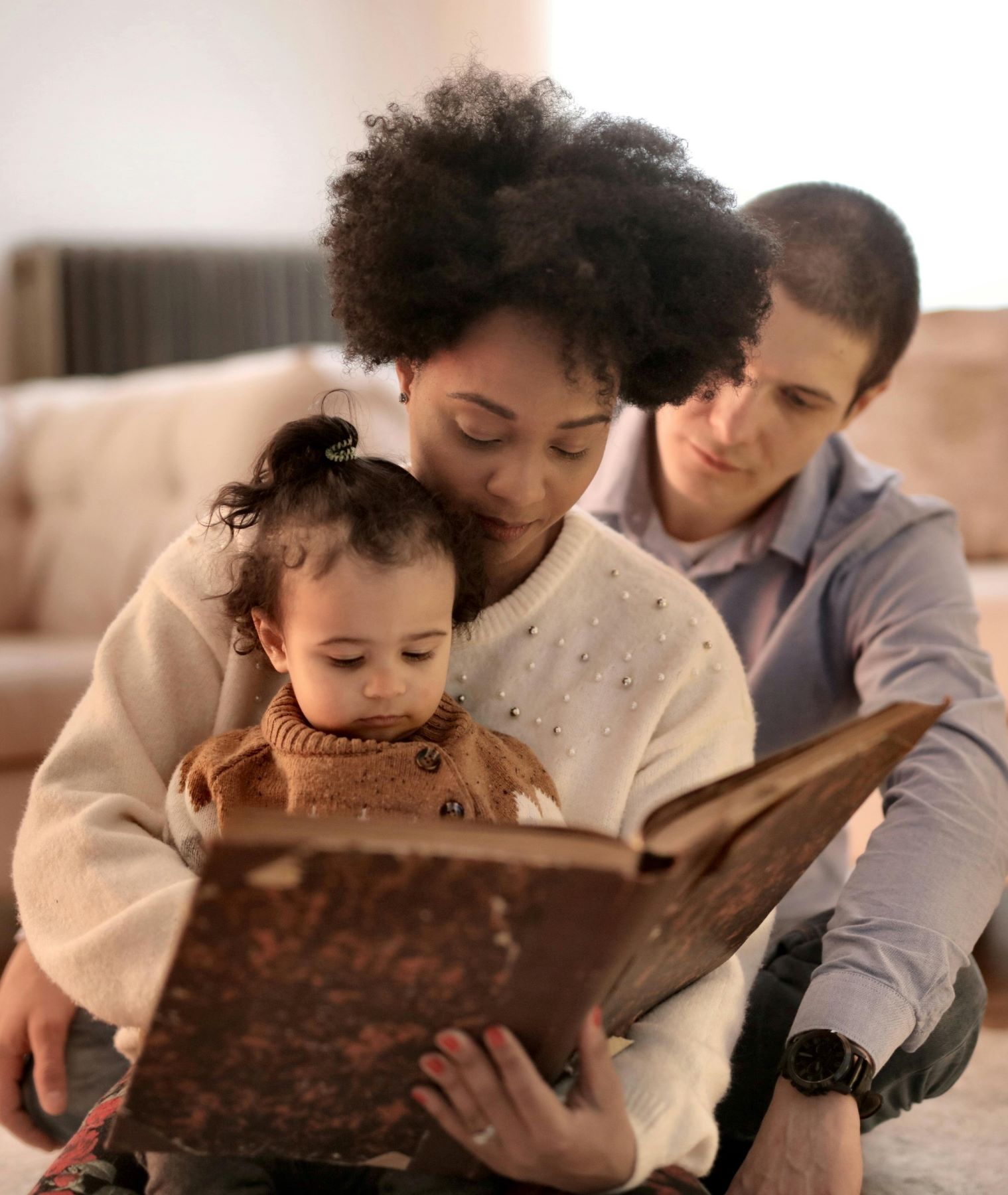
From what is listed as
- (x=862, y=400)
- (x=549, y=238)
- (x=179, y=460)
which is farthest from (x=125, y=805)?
(x=179, y=460)

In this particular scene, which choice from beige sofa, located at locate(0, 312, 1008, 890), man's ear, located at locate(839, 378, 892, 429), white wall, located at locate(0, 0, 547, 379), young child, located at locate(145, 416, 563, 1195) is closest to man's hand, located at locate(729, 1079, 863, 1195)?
young child, located at locate(145, 416, 563, 1195)

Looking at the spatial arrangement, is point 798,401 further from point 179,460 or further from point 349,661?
point 179,460

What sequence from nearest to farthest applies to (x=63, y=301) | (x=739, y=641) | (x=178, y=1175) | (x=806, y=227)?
(x=178, y=1175) → (x=806, y=227) → (x=739, y=641) → (x=63, y=301)

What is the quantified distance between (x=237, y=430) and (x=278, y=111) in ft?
7.37

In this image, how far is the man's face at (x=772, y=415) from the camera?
1.38m

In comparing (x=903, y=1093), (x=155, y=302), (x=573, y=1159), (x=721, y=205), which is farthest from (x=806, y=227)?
(x=155, y=302)

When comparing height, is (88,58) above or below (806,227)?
above

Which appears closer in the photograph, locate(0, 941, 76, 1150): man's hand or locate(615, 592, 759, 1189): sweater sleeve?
locate(615, 592, 759, 1189): sweater sleeve

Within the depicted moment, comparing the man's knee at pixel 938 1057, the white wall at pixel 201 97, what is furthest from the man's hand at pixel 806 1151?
the white wall at pixel 201 97

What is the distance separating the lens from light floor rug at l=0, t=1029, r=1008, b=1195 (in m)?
1.46

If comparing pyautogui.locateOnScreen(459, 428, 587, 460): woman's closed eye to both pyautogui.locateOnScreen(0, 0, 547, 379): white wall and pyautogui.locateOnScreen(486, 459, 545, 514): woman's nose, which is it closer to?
pyautogui.locateOnScreen(486, 459, 545, 514): woman's nose

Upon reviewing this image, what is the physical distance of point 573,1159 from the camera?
82cm

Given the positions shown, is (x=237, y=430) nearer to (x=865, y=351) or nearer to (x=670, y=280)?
(x=865, y=351)

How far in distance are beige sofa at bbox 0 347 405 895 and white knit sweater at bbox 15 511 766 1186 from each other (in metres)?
1.29
